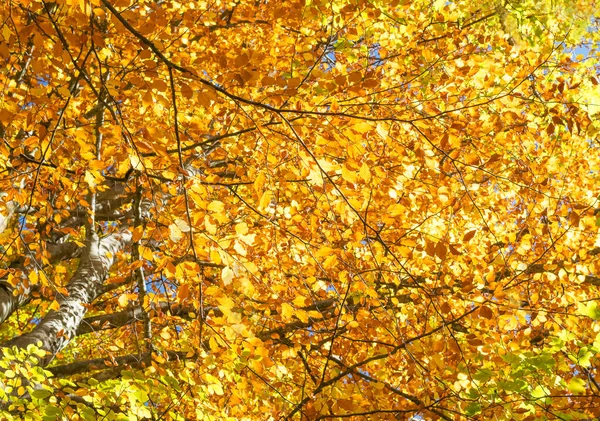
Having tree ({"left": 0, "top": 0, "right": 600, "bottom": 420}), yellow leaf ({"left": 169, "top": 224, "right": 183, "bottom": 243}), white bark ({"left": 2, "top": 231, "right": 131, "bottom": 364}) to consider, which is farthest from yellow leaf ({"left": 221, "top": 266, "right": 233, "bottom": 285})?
white bark ({"left": 2, "top": 231, "right": 131, "bottom": 364})

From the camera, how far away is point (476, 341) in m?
3.33

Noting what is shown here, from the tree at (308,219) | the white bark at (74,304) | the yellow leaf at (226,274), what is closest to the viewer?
the yellow leaf at (226,274)

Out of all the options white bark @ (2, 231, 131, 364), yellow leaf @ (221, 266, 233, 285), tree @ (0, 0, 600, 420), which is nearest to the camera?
yellow leaf @ (221, 266, 233, 285)

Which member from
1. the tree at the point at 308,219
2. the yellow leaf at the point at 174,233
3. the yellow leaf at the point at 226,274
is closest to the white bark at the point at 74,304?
the tree at the point at 308,219

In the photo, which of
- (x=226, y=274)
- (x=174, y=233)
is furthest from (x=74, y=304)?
(x=226, y=274)

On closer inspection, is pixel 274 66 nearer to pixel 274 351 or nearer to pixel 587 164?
pixel 274 351

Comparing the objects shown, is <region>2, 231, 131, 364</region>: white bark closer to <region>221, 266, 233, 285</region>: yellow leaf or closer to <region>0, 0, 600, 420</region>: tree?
<region>0, 0, 600, 420</region>: tree

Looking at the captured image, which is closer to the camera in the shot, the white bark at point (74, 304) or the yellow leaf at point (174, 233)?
the yellow leaf at point (174, 233)

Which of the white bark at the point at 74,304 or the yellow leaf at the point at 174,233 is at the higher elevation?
the white bark at the point at 74,304

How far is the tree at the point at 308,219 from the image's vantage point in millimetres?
2875

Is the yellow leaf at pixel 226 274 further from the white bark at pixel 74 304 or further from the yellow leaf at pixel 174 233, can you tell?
the white bark at pixel 74 304

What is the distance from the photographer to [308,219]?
6.00 m

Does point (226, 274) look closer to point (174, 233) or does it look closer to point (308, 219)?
point (174, 233)

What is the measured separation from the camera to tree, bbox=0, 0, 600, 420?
9.43ft
